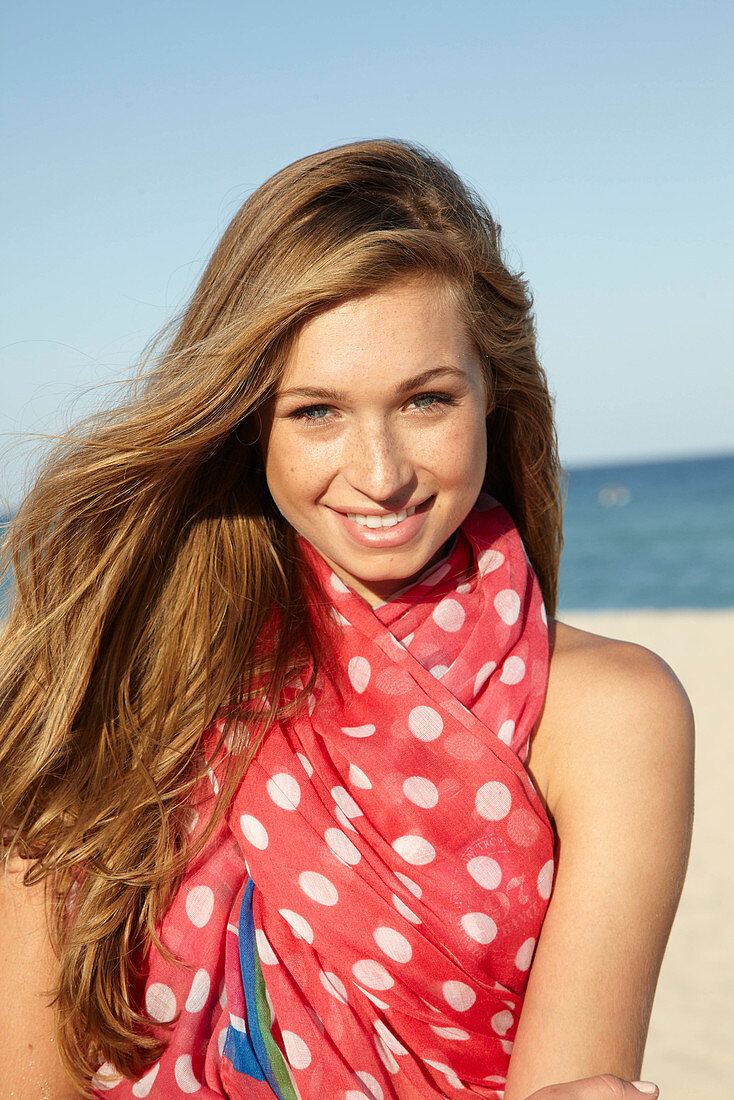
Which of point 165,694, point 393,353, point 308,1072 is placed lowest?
point 308,1072

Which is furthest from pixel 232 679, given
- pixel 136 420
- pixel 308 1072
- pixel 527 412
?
pixel 527 412

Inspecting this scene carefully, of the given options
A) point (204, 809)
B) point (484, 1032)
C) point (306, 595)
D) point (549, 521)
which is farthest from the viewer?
point (549, 521)

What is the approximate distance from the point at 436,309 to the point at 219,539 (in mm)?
766

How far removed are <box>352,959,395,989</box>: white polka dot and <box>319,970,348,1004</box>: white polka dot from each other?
47 millimetres

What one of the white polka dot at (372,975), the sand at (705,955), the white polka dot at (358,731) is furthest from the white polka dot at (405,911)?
the sand at (705,955)

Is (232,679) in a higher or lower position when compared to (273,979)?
higher

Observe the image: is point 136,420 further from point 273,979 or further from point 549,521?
point 273,979

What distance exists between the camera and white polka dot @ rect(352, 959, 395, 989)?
6.26ft

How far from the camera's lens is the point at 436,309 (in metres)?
2.00

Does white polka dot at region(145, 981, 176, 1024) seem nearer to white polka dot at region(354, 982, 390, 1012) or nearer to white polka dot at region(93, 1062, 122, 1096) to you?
white polka dot at region(93, 1062, 122, 1096)

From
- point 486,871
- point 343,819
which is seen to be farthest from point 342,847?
point 486,871

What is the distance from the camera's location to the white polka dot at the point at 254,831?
6.63ft

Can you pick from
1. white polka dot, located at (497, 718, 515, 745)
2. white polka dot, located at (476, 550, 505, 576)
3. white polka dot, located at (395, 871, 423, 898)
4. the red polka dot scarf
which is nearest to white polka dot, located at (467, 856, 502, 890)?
the red polka dot scarf

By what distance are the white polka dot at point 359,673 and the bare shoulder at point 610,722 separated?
14.4 inches
